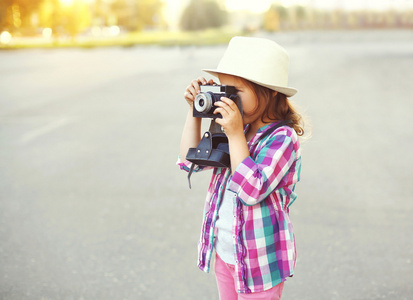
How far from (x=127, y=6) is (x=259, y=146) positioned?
223 feet

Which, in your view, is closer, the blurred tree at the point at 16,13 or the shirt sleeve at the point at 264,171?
the shirt sleeve at the point at 264,171

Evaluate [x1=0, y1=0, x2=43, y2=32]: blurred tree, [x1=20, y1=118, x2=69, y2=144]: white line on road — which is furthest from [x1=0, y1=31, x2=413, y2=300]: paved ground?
[x1=0, y1=0, x2=43, y2=32]: blurred tree

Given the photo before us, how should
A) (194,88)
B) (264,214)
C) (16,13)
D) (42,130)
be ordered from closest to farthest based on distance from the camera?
(264,214)
(194,88)
(42,130)
(16,13)

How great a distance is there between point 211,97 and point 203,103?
33 mm

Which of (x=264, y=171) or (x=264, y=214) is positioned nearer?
(x=264, y=171)

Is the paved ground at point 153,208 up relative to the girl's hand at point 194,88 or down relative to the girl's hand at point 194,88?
down

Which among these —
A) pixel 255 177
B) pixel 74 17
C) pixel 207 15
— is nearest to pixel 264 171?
pixel 255 177

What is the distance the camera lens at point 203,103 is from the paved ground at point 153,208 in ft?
1.79

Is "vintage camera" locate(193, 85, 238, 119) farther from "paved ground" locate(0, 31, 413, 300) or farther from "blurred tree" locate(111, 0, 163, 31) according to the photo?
"blurred tree" locate(111, 0, 163, 31)

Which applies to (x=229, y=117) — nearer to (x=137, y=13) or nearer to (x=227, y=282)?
(x=227, y=282)

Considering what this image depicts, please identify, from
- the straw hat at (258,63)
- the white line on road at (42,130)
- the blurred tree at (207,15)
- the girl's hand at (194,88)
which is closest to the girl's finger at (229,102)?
the straw hat at (258,63)

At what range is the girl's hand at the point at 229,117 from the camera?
1.52 m

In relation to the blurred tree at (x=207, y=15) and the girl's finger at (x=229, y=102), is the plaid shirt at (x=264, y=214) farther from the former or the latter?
the blurred tree at (x=207, y=15)

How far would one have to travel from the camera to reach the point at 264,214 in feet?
5.41
